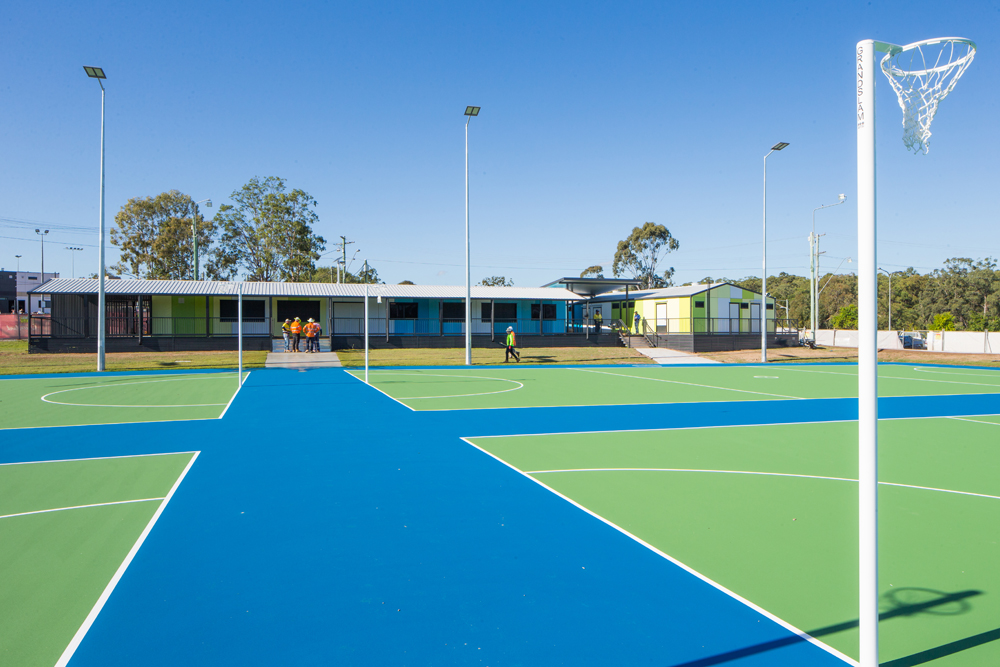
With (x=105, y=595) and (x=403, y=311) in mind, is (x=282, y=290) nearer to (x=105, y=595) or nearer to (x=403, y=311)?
(x=403, y=311)

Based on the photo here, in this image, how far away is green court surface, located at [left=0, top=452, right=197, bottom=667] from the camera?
3.88 meters

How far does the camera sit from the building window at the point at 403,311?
38.2 m

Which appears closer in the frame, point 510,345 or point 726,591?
point 726,591

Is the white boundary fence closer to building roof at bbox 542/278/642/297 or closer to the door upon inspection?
the door

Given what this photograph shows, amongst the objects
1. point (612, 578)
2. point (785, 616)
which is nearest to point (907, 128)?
point (785, 616)

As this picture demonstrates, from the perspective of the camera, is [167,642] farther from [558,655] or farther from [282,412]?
[282,412]

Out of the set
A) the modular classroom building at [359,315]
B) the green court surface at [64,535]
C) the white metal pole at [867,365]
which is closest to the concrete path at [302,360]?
the modular classroom building at [359,315]

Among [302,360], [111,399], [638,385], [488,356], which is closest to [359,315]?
[302,360]

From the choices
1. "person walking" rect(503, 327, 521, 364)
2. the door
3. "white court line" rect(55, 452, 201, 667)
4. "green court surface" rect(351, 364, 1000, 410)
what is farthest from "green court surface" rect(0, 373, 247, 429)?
the door

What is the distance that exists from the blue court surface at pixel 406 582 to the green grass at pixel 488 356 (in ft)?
65.2

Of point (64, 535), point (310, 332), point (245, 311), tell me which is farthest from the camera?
point (245, 311)

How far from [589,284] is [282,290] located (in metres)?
19.5

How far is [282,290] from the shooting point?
35.7 meters

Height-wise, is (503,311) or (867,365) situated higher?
(503,311)
